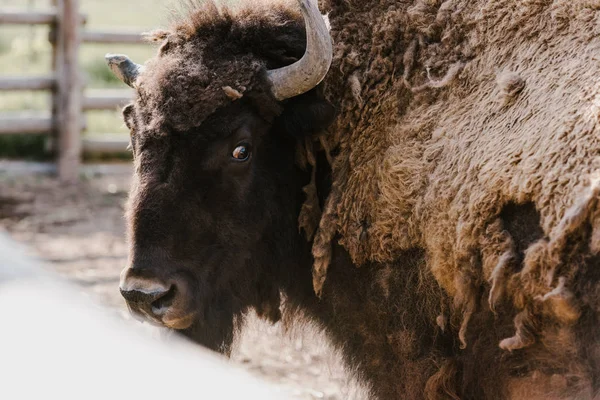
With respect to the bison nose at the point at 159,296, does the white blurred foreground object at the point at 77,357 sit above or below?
above

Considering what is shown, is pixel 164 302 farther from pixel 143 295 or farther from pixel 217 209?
pixel 217 209

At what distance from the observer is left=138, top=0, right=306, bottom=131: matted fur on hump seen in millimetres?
3396

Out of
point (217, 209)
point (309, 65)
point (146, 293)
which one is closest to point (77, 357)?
point (146, 293)

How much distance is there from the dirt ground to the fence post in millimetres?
277

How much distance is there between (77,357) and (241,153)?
2.30 m

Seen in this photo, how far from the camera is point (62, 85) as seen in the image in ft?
33.2

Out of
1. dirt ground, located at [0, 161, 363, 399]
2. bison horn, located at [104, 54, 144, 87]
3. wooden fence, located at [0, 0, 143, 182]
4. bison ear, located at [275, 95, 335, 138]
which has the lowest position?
dirt ground, located at [0, 161, 363, 399]

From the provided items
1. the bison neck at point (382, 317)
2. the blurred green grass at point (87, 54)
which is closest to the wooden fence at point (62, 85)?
the blurred green grass at point (87, 54)

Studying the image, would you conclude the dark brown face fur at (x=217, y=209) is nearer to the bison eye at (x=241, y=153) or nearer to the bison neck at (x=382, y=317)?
the bison eye at (x=241, y=153)

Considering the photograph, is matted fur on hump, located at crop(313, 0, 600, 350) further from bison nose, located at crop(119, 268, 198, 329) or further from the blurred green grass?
the blurred green grass

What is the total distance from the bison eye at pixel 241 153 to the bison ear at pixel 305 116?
0.70 ft

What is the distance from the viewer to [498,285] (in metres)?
2.91

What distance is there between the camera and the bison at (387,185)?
9.42 feet

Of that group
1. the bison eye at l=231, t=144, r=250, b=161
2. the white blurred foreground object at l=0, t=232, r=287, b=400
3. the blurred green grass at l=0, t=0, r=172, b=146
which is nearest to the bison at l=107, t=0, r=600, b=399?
the bison eye at l=231, t=144, r=250, b=161
